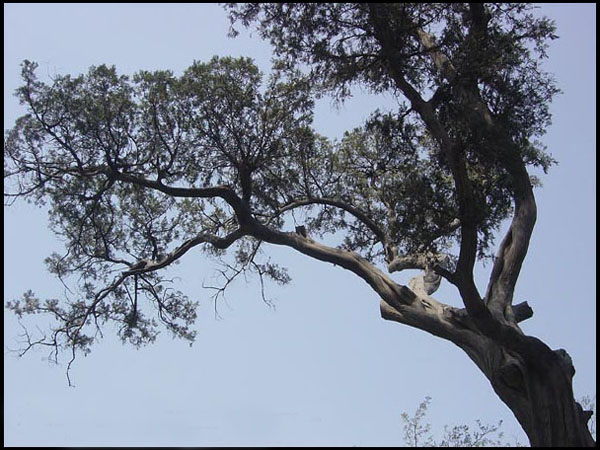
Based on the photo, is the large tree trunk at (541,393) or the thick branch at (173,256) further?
the thick branch at (173,256)

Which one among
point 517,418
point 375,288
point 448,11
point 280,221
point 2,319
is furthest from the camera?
point 280,221

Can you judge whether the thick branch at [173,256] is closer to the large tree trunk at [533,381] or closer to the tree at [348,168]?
the tree at [348,168]

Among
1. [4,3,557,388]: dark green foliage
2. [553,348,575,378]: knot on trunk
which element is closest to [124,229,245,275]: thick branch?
[4,3,557,388]: dark green foliage

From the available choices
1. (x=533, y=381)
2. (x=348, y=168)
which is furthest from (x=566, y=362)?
(x=348, y=168)

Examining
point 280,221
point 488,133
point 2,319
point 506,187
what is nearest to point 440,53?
point 488,133

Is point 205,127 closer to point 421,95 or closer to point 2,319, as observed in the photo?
point 421,95

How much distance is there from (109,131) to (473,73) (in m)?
5.10

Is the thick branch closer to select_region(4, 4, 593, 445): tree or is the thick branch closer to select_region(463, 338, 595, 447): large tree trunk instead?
select_region(4, 4, 593, 445): tree

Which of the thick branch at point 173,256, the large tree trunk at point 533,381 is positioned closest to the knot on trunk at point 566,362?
the large tree trunk at point 533,381

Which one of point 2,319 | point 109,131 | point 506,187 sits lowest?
point 2,319

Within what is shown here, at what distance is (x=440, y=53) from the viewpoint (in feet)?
32.7

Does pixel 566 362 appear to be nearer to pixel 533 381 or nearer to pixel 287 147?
pixel 533 381

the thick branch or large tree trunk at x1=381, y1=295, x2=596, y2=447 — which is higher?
the thick branch

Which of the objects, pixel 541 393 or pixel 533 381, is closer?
pixel 541 393
